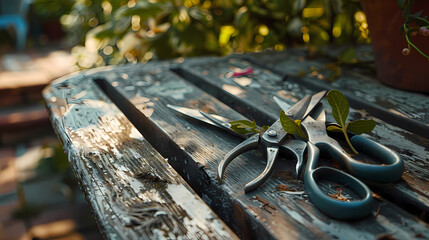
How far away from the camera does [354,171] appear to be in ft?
1.84

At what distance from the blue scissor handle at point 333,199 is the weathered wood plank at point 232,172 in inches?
0.6

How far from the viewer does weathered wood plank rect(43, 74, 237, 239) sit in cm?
51

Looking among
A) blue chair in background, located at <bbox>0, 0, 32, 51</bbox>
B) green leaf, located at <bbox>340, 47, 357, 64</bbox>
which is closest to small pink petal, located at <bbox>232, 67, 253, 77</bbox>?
green leaf, located at <bbox>340, 47, 357, 64</bbox>

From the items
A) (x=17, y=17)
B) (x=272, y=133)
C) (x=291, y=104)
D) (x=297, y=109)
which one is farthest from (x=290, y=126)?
(x=17, y=17)

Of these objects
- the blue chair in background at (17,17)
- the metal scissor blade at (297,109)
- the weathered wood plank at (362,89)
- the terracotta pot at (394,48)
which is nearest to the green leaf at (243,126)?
the metal scissor blade at (297,109)

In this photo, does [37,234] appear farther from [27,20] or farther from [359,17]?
[27,20]

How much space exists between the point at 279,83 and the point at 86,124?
526 mm

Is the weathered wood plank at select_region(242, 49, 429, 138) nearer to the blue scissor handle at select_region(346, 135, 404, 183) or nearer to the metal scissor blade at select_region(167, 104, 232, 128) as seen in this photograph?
the blue scissor handle at select_region(346, 135, 404, 183)

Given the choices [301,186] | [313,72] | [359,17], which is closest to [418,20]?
[313,72]

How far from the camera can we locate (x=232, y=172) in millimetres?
631

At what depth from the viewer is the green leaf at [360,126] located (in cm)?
65

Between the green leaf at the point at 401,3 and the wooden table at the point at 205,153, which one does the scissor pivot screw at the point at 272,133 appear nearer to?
the wooden table at the point at 205,153

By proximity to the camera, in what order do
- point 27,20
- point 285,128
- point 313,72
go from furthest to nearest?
point 27,20 < point 313,72 < point 285,128

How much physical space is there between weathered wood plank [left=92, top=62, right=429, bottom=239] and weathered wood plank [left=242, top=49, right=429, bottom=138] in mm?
123
